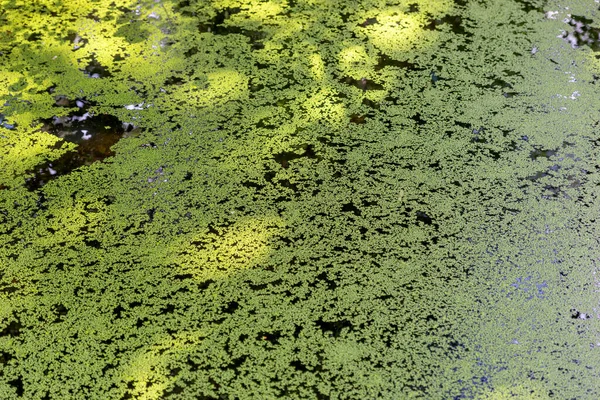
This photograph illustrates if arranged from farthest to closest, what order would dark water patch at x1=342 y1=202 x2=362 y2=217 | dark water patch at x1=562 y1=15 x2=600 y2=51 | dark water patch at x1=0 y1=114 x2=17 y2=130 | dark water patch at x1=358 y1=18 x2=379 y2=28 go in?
dark water patch at x1=358 y1=18 x2=379 y2=28
dark water patch at x1=562 y1=15 x2=600 y2=51
dark water patch at x1=0 y1=114 x2=17 y2=130
dark water patch at x1=342 y1=202 x2=362 y2=217

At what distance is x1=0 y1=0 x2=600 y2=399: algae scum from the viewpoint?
1.49 metres

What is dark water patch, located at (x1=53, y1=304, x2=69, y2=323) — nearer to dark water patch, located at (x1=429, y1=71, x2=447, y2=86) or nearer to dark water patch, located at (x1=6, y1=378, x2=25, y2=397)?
dark water patch, located at (x1=6, y1=378, x2=25, y2=397)

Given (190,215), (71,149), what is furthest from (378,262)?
(71,149)

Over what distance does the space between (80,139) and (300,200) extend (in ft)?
2.66

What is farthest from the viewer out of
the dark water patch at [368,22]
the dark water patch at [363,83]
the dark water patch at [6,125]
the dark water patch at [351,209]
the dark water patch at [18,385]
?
the dark water patch at [368,22]

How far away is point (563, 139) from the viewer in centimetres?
206

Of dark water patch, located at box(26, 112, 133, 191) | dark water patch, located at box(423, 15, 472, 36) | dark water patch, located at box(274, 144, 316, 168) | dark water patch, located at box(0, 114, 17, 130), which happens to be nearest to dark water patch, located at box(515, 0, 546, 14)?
dark water patch, located at box(423, 15, 472, 36)

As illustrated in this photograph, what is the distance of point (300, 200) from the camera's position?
1883mm

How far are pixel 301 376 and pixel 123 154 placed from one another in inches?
39.5

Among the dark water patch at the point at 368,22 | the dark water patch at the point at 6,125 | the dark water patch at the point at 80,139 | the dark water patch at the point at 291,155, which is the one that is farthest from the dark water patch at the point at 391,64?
the dark water patch at the point at 6,125

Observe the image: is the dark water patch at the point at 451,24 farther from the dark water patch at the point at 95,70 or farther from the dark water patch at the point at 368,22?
the dark water patch at the point at 95,70

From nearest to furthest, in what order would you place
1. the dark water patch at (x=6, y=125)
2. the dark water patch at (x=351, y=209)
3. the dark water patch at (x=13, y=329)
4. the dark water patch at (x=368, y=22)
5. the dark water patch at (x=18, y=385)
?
the dark water patch at (x=18, y=385), the dark water patch at (x=13, y=329), the dark water patch at (x=351, y=209), the dark water patch at (x=6, y=125), the dark water patch at (x=368, y=22)

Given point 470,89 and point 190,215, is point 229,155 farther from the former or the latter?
point 470,89

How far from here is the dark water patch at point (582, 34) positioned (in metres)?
2.44
